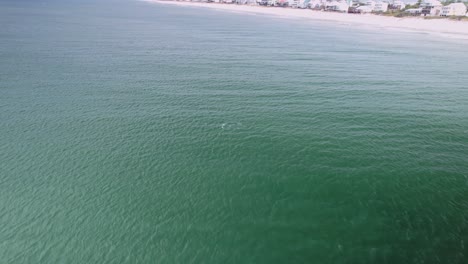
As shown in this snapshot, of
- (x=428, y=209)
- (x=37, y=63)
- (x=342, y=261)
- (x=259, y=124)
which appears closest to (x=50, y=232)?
(x=342, y=261)

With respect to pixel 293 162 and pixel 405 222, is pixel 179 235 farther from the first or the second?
pixel 405 222

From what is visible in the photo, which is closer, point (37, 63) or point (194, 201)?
point (194, 201)

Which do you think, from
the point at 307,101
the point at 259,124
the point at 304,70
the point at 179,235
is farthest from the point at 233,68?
the point at 179,235

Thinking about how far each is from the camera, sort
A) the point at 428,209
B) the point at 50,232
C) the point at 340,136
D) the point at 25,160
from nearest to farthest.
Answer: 1. the point at 50,232
2. the point at 428,209
3. the point at 25,160
4. the point at 340,136

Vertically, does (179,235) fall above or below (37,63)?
below

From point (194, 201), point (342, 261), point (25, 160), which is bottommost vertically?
point (342, 261)

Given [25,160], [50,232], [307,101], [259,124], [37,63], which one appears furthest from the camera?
[37,63]
